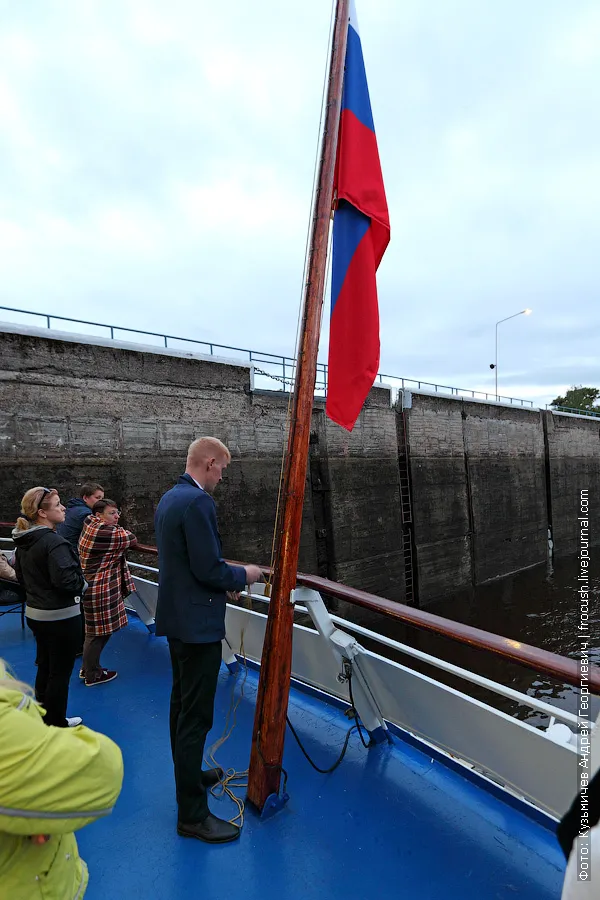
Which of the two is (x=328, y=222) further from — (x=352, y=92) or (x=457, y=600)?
(x=457, y=600)

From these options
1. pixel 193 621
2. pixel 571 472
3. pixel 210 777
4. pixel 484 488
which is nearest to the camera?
pixel 193 621

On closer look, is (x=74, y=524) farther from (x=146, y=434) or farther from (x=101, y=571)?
(x=146, y=434)

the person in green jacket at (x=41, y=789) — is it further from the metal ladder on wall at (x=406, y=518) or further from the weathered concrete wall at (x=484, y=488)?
the weathered concrete wall at (x=484, y=488)

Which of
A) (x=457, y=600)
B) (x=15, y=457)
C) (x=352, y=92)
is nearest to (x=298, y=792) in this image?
(x=352, y=92)

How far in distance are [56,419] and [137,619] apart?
444 cm

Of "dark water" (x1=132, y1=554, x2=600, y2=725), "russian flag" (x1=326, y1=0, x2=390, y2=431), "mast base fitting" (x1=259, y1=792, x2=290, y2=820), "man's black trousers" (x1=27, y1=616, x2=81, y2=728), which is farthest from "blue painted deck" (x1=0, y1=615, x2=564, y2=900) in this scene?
"dark water" (x1=132, y1=554, x2=600, y2=725)

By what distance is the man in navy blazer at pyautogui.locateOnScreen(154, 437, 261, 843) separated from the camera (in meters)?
1.95

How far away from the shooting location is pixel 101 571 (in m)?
3.48

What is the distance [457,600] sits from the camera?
13.7 m

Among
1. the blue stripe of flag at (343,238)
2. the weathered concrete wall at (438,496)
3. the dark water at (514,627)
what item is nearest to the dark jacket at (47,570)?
the blue stripe of flag at (343,238)

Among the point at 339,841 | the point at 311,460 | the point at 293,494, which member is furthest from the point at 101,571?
the point at 311,460

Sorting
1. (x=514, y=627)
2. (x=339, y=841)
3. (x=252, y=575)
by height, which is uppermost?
(x=252, y=575)

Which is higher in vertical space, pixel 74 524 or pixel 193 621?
pixel 74 524

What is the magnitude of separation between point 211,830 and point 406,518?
39.2ft
